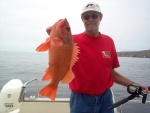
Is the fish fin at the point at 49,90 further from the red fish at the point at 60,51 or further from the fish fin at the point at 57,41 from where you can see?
the fish fin at the point at 57,41

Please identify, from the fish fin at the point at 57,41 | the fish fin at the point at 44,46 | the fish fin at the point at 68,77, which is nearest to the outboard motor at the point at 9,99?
the fish fin at the point at 68,77

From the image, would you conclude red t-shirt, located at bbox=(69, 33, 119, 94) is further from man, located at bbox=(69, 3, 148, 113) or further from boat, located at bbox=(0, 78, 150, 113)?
boat, located at bbox=(0, 78, 150, 113)

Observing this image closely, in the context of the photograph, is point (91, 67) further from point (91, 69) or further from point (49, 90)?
point (49, 90)

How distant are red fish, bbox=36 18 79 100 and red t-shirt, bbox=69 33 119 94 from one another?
870 millimetres

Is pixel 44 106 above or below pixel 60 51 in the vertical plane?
below

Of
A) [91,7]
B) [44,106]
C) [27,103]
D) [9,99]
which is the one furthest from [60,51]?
[9,99]

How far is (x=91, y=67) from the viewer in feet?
11.3

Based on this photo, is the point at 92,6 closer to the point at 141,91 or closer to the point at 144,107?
the point at 141,91

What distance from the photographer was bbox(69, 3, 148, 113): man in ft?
11.3

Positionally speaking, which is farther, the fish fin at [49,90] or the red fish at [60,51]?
the fish fin at [49,90]

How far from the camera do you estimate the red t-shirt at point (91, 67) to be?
3439 mm

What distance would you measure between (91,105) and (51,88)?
1.15 m

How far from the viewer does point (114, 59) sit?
3.97m

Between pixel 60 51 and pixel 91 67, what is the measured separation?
3.70ft
